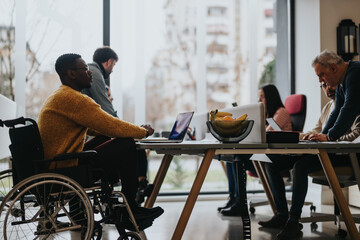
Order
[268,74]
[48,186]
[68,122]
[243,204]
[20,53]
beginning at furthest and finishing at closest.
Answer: [268,74]
[20,53]
[243,204]
[68,122]
[48,186]

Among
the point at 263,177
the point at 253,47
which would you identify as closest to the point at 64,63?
the point at 263,177

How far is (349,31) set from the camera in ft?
14.8

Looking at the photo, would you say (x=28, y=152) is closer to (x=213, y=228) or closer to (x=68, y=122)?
(x=68, y=122)

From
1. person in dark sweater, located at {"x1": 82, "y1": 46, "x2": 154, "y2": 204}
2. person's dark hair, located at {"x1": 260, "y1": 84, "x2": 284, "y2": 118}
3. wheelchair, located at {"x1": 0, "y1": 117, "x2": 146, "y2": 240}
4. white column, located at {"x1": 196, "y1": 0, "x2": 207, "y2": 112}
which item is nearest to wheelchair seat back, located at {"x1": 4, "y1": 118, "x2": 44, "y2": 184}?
wheelchair, located at {"x1": 0, "y1": 117, "x2": 146, "y2": 240}

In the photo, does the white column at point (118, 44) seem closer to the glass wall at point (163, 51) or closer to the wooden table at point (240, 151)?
the glass wall at point (163, 51)

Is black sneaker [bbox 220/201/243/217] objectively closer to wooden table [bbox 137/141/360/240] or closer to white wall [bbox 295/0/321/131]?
wooden table [bbox 137/141/360/240]

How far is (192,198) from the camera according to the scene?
7.41 ft

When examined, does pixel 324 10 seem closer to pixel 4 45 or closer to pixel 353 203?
pixel 353 203

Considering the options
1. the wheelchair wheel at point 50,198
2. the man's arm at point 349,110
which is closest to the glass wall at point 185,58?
the man's arm at point 349,110

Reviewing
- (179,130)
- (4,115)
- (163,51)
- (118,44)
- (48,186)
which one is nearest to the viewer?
(48,186)

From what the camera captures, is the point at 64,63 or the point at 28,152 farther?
the point at 64,63

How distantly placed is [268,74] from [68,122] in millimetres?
3574

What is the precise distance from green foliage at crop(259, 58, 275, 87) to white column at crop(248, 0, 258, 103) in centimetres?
14

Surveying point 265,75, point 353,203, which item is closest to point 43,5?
point 265,75
